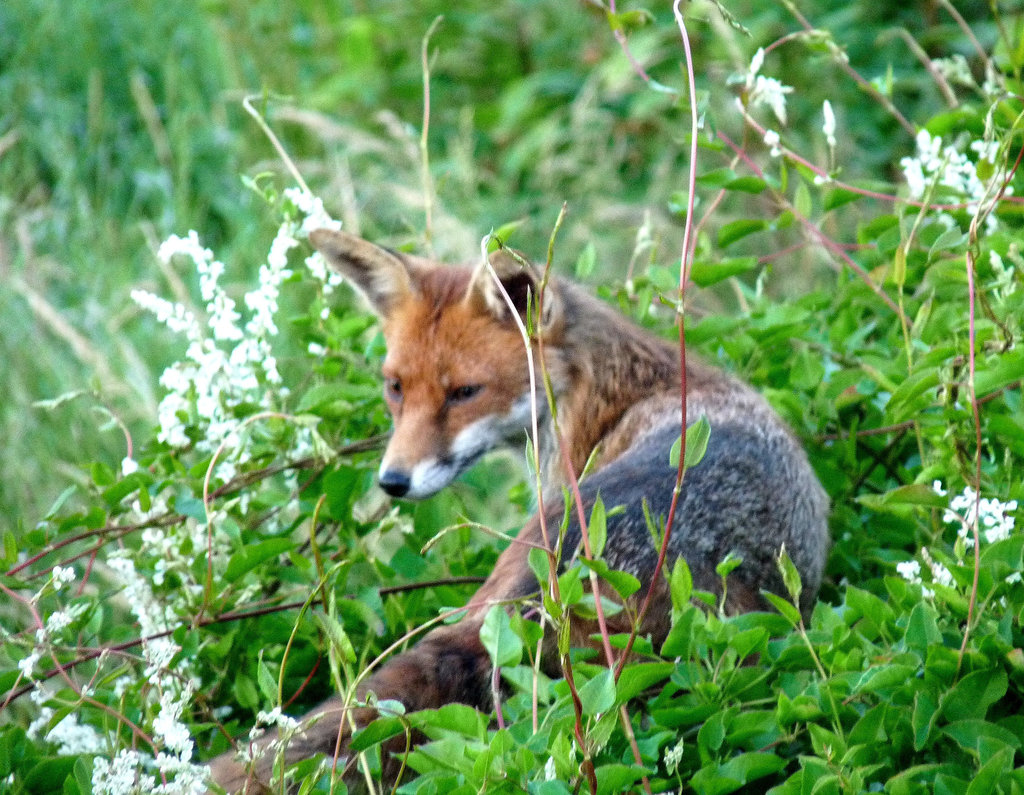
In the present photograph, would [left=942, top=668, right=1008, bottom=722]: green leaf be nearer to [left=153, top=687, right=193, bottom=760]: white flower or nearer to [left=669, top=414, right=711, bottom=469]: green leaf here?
[left=669, top=414, right=711, bottom=469]: green leaf

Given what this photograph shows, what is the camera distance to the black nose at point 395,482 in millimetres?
3420

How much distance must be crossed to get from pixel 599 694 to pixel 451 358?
2.11 m

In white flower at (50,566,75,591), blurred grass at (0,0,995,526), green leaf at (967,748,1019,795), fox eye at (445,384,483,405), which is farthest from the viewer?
blurred grass at (0,0,995,526)

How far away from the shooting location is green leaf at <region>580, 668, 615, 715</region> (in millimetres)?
1847

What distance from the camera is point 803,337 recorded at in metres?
3.26

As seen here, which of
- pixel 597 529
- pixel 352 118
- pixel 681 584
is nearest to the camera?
pixel 597 529

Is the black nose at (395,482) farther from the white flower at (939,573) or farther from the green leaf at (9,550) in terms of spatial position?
the white flower at (939,573)

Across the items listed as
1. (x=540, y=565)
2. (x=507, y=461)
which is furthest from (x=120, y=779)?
(x=507, y=461)

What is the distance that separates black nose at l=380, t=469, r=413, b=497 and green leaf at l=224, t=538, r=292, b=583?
771 millimetres

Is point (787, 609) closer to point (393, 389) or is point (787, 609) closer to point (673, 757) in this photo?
point (673, 757)

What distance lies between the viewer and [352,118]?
7246 mm

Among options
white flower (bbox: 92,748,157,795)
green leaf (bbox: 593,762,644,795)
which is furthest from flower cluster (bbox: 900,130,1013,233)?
white flower (bbox: 92,748,157,795)

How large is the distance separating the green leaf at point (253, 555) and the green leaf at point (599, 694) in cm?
97

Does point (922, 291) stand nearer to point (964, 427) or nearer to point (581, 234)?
point (964, 427)
